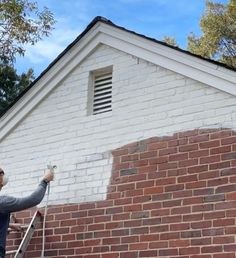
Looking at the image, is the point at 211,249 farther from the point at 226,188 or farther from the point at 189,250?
the point at 226,188

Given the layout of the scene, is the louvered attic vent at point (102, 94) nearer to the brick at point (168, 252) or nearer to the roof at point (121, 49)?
the roof at point (121, 49)

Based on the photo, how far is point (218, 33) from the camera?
23000mm

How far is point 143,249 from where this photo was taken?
727cm

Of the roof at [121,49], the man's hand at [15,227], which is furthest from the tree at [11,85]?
the man's hand at [15,227]

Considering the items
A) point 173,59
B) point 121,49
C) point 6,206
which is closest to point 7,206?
point 6,206

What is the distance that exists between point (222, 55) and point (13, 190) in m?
15.2

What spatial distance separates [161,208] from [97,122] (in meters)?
1.76

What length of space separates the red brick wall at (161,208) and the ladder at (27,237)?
0.20 metres

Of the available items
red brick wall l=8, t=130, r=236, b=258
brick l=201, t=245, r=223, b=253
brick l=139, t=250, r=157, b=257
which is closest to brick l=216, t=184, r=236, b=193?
red brick wall l=8, t=130, r=236, b=258

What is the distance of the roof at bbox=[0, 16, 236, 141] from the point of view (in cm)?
734

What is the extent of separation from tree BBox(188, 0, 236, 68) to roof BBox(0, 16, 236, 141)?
46.0ft

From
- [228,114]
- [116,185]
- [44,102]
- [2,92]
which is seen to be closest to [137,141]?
[116,185]

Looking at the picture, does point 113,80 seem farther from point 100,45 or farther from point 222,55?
point 222,55

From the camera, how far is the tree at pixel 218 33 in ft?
74.1
